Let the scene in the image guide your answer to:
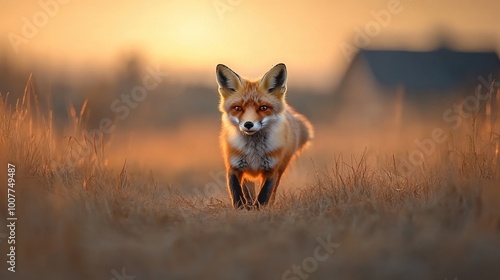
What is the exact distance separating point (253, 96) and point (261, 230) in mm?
1843

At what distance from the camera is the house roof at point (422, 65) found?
24984 millimetres

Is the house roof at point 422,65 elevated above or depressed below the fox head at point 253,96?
above

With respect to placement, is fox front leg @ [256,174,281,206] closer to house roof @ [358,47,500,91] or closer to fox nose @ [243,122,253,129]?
fox nose @ [243,122,253,129]

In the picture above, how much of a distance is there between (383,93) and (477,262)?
2080 centimetres

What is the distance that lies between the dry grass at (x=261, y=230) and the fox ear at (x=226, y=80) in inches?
56.9

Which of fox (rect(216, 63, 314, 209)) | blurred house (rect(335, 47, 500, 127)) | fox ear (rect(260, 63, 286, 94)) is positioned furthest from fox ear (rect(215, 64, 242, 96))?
blurred house (rect(335, 47, 500, 127))

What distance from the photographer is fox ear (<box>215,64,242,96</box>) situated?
618 cm

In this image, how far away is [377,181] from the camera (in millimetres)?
5664

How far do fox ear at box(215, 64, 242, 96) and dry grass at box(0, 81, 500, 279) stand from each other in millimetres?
1445

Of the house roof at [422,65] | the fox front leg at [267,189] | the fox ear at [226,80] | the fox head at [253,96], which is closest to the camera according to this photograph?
the fox head at [253,96]

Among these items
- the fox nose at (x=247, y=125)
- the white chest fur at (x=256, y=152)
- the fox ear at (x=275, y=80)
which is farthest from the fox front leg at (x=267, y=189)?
the fox ear at (x=275, y=80)

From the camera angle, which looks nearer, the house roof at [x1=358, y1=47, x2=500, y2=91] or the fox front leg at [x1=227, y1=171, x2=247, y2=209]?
the fox front leg at [x1=227, y1=171, x2=247, y2=209]

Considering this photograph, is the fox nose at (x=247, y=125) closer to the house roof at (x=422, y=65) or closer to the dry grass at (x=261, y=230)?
the dry grass at (x=261, y=230)

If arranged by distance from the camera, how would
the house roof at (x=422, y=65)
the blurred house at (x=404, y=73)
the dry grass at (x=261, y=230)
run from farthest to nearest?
1. the house roof at (x=422, y=65)
2. the blurred house at (x=404, y=73)
3. the dry grass at (x=261, y=230)
